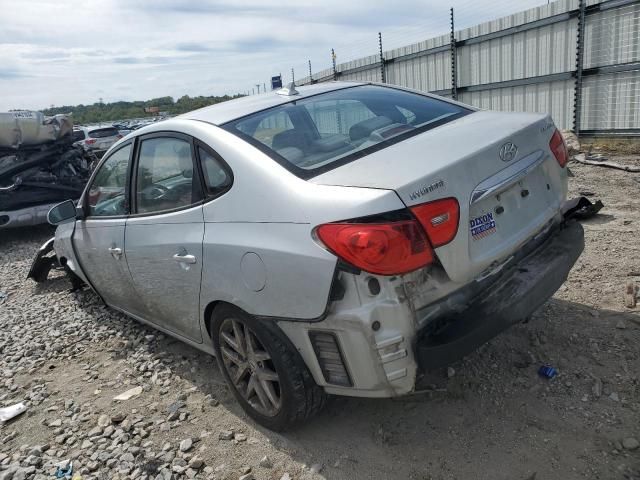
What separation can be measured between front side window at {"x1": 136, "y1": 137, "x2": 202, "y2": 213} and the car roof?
0.22 metres

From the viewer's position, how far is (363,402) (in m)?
3.07

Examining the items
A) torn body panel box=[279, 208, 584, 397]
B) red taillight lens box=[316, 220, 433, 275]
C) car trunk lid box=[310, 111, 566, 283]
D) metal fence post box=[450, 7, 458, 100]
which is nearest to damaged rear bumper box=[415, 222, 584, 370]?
torn body panel box=[279, 208, 584, 397]

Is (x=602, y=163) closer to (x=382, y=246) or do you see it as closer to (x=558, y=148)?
(x=558, y=148)

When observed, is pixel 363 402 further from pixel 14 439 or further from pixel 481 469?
pixel 14 439

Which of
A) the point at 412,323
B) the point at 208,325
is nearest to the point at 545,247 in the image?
the point at 412,323

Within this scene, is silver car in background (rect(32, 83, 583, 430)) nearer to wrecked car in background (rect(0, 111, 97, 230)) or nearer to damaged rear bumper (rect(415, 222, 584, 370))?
damaged rear bumper (rect(415, 222, 584, 370))

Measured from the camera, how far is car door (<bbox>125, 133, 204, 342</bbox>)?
9.91ft

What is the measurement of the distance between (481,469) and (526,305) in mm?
A: 784

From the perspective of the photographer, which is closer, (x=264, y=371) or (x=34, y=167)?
(x=264, y=371)

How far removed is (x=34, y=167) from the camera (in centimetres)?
914

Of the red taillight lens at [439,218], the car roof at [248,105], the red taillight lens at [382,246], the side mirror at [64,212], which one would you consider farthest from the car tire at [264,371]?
the side mirror at [64,212]

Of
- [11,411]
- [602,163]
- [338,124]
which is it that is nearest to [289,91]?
[338,124]

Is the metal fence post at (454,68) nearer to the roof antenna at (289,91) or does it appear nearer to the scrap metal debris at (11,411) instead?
the roof antenna at (289,91)

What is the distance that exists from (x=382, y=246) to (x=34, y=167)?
874 centimetres
